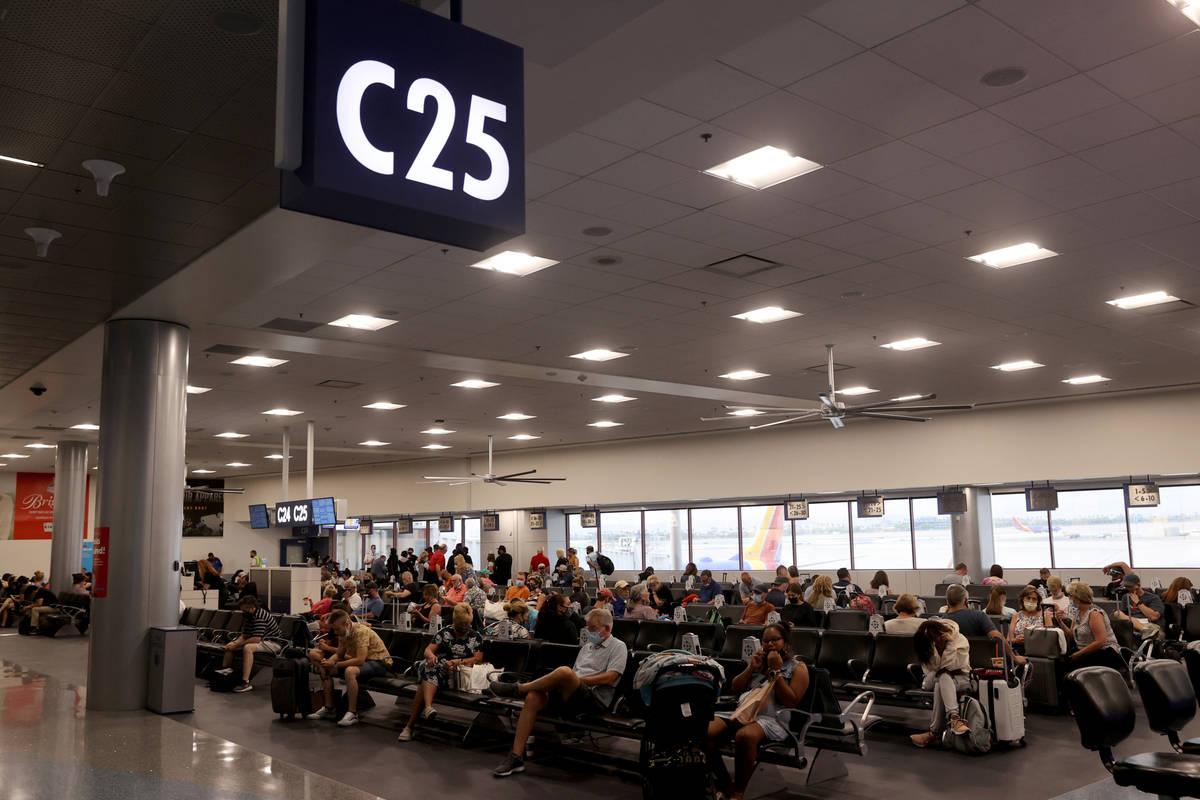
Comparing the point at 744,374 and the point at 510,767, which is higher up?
the point at 744,374

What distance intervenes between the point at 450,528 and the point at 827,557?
40.8 ft

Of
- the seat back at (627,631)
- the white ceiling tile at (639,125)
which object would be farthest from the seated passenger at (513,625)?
the white ceiling tile at (639,125)

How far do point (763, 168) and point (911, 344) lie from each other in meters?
6.90

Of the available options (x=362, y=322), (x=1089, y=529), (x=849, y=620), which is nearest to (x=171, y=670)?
(x=362, y=322)

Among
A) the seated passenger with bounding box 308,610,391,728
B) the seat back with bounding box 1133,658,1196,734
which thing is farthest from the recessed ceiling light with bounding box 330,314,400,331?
the seat back with bounding box 1133,658,1196,734

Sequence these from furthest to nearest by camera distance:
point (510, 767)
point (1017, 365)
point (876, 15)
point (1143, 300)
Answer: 1. point (1017, 365)
2. point (1143, 300)
3. point (510, 767)
4. point (876, 15)

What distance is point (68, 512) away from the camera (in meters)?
21.4

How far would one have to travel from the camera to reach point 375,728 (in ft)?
28.8

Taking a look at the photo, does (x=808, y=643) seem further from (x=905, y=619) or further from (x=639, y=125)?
(x=639, y=125)

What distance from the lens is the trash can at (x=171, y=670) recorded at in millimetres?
9430

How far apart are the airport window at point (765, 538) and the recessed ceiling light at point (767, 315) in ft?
41.7

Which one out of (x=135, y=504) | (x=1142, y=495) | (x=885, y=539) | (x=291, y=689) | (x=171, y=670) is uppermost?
(x=1142, y=495)

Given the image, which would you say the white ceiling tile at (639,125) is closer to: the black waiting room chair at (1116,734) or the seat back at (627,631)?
the black waiting room chair at (1116,734)

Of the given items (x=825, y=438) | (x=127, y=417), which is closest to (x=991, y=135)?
(x=127, y=417)
